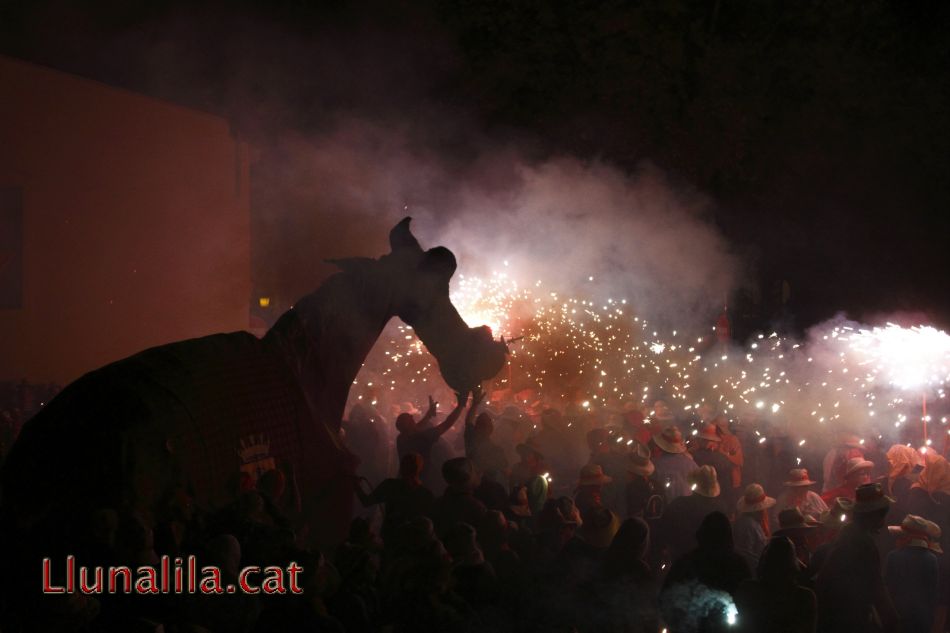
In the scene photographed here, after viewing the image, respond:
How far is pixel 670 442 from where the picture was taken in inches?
316

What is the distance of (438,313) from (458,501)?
A: 110cm

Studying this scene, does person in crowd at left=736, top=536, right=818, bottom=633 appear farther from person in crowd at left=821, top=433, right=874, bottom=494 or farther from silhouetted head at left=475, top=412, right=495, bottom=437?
person in crowd at left=821, top=433, right=874, bottom=494

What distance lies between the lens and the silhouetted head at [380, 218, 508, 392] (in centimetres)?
485

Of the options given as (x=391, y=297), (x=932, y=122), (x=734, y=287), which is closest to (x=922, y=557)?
(x=391, y=297)

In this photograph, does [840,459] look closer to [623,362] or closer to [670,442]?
[670,442]

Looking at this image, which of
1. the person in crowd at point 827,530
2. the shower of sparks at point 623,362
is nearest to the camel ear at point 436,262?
the person in crowd at point 827,530

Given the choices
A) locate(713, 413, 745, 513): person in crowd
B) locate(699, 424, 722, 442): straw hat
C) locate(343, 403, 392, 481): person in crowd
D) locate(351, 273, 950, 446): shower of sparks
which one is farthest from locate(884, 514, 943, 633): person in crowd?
Answer: locate(351, 273, 950, 446): shower of sparks

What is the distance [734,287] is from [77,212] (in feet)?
46.2

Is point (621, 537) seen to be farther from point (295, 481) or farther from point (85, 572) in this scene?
point (85, 572)

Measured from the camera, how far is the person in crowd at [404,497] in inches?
210

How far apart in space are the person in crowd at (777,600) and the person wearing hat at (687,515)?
2.27 metres

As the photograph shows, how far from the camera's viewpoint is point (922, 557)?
18.5ft

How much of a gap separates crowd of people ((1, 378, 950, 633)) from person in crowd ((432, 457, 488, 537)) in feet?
0.04

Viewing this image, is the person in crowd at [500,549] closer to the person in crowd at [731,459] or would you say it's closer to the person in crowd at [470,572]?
the person in crowd at [470,572]
